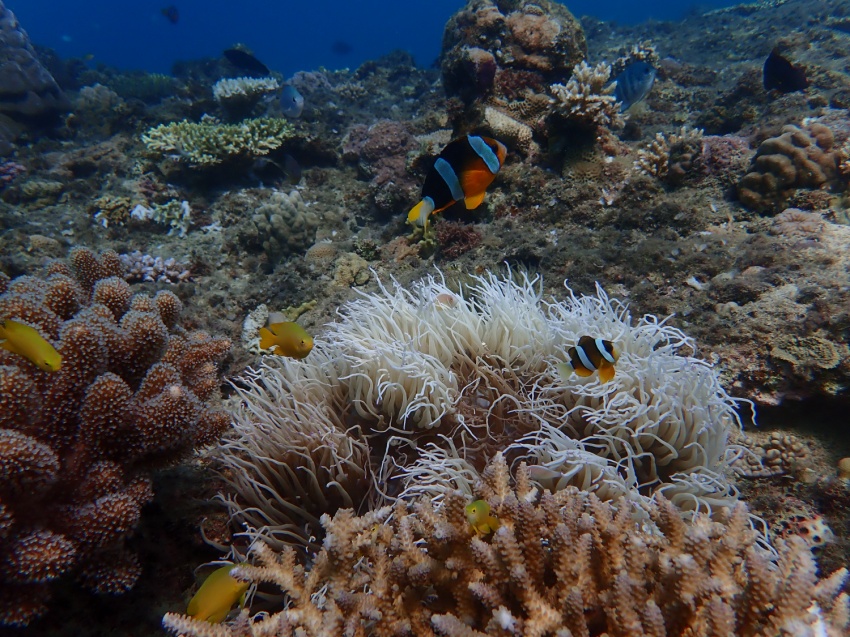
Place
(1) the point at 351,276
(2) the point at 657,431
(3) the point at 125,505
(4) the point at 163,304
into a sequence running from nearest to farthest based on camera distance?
(3) the point at 125,505
(2) the point at 657,431
(4) the point at 163,304
(1) the point at 351,276

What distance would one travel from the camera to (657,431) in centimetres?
213

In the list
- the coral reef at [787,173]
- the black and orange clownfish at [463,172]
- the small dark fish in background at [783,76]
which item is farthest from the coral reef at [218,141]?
the small dark fish in background at [783,76]

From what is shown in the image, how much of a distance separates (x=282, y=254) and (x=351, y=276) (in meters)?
1.47

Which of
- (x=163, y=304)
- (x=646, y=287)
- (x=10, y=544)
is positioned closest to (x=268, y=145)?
(x=163, y=304)

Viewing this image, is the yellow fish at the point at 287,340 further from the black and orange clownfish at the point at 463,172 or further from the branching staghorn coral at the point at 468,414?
the black and orange clownfish at the point at 463,172

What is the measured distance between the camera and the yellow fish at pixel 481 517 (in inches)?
66.7

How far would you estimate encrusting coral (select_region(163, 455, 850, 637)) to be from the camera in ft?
4.50

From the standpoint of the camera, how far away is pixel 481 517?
67.2 inches

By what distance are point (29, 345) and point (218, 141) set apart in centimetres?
677

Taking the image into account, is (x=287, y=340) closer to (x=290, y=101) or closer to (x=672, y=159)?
(x=672, y=159)

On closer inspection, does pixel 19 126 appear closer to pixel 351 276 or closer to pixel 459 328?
pixel 351 276

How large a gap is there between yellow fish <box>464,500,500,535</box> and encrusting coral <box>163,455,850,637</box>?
29 millimetres

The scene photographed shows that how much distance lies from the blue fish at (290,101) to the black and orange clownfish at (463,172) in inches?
264

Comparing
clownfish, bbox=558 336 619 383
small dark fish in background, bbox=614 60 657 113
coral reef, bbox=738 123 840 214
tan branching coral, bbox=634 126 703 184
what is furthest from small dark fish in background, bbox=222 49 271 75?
clownfish, bbox=558 336 619 383
